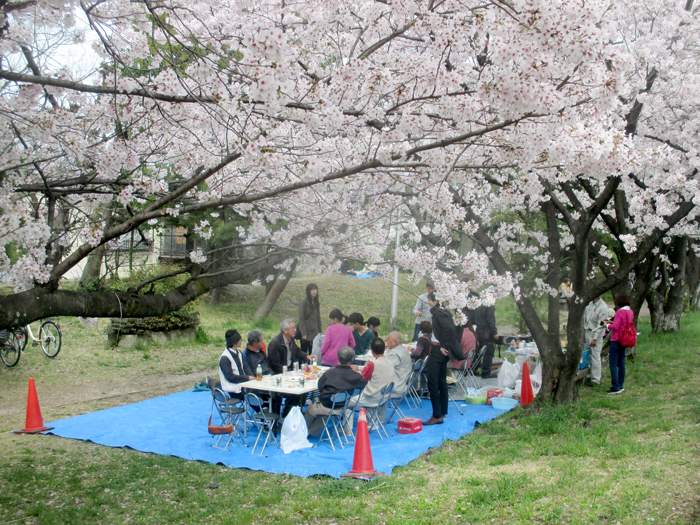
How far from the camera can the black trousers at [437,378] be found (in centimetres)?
723

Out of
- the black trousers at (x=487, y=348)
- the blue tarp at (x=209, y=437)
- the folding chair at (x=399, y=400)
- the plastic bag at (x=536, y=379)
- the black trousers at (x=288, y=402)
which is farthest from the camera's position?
the black trousers at (x=487, y=348)

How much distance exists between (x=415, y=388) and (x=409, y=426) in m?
1.75

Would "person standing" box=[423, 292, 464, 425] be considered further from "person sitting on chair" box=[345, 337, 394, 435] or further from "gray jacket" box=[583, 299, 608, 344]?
"gray jacket" box=[583, 299, 608, 344]

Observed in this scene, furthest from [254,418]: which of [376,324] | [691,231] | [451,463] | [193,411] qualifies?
[691,231]

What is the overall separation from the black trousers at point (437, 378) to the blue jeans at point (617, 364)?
9.57 ft

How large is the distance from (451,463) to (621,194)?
209 inches

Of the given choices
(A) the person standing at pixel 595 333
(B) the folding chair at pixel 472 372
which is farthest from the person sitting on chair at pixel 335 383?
(A) the person standing at pixel 595 333

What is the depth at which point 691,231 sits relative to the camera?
1140cm

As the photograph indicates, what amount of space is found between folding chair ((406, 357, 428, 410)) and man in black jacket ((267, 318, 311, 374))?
172 centimetres

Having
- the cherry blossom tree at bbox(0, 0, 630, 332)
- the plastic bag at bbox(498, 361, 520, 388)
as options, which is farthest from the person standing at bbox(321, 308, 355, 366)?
the plastic bag at bbox(498, 361, 520, 388)

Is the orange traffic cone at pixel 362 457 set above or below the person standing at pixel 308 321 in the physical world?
below

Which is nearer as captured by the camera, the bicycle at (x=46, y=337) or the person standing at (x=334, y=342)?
the person standing at (x=334, y=342)

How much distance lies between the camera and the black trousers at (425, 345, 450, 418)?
723 cm

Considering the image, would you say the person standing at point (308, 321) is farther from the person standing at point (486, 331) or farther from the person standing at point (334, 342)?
the person standing at point (486, 331)
